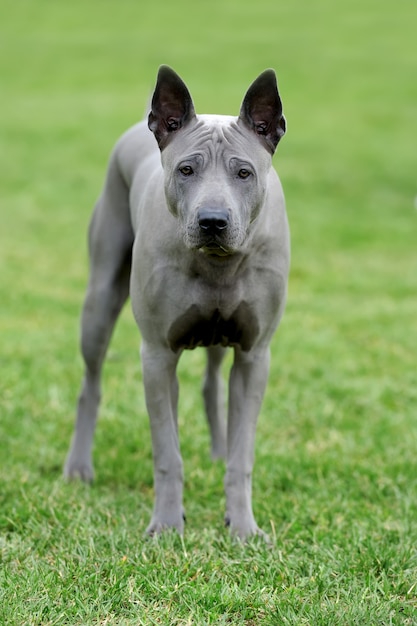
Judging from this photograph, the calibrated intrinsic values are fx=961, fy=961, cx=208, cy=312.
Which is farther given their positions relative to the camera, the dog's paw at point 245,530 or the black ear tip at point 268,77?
the dog's paw at point 245,530

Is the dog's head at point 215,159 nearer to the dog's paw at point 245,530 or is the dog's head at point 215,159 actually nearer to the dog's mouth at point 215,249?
the dog's mouth at point 215,249

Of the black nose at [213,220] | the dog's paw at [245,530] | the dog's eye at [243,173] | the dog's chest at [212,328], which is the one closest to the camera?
the black nose at [213,220]

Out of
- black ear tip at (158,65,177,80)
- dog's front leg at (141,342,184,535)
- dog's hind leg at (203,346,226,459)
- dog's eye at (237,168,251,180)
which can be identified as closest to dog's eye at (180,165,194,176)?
dog's eye at (237,168,251,180)

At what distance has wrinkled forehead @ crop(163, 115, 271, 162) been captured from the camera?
3.75 m

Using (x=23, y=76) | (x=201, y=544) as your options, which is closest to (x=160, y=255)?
(x=201, y=544)

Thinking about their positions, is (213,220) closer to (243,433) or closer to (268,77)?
(268,77)

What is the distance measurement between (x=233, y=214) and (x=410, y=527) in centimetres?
176

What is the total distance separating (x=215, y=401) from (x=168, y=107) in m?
2.13

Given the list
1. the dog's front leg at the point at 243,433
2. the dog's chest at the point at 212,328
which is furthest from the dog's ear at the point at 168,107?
the dog's front leg at the point at 243,433

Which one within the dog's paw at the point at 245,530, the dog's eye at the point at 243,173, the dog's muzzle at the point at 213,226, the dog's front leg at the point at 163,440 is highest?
the dog's eye at the point at 243,173

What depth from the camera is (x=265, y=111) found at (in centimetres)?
393

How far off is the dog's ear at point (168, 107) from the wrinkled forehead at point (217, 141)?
5 cm

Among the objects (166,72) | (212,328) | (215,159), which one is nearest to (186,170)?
(215,159)

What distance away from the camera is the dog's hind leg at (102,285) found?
518 cm
